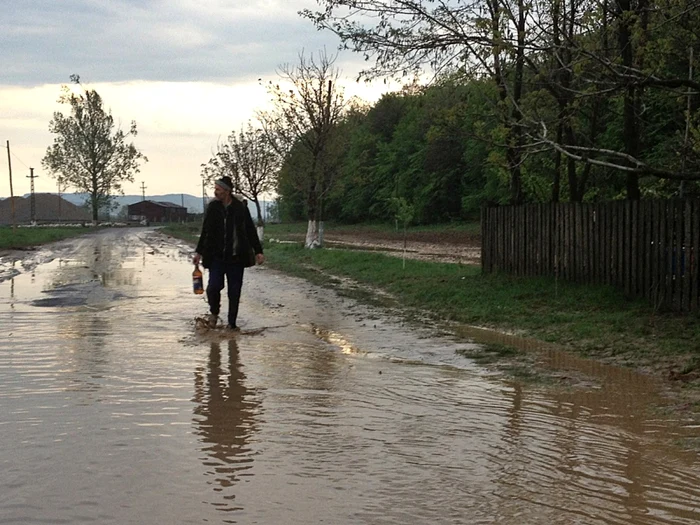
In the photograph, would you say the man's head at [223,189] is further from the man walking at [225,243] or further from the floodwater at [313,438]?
the floodwater at [313,438]

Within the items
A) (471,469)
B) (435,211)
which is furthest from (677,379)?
(435,211)

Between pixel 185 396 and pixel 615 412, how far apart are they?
130 inches

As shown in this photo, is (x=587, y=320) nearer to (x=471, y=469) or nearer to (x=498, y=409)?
(x=498, y=409)

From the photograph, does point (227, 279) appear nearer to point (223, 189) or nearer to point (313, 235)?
point (223, 189)

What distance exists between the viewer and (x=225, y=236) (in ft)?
33.0

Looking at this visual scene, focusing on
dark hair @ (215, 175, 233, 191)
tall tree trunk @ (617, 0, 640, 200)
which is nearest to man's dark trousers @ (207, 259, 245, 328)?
dark hair @ (215, 175, 233, 191)

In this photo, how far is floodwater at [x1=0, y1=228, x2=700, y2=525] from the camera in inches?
155

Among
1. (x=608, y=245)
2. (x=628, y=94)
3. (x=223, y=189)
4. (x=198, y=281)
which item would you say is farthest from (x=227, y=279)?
(x=628, y=94)

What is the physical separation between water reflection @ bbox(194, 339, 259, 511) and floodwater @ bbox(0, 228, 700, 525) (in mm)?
18

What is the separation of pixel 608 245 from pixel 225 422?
27.1ft

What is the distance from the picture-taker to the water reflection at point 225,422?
4.39 metres

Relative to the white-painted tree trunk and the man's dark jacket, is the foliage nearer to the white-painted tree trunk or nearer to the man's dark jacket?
the man's dark jacket

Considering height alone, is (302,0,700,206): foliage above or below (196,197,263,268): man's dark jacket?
above

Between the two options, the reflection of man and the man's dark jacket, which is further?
the man's dark jacket
